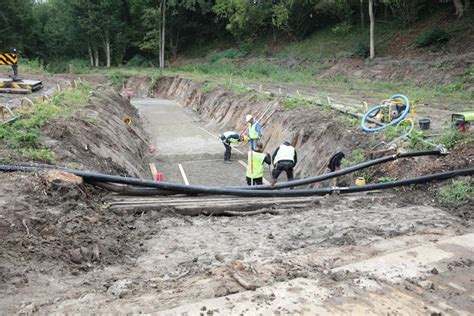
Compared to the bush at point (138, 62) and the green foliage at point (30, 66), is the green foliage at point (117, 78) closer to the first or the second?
the green foliage at point (30, 66)

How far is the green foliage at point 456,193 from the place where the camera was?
750 centimetres

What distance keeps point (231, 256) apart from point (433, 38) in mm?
25727

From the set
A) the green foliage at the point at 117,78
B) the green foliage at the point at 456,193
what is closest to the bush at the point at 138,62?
the green foliage at the point at 117,78

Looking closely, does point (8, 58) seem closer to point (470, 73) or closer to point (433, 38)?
point (470, 73)

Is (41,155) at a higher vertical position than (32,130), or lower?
lower

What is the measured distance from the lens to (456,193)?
7613 mm

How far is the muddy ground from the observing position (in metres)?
4.29

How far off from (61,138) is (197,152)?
7.34 m

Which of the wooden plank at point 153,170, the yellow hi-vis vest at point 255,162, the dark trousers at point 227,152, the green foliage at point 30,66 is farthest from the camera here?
the green foliage at point 30,66

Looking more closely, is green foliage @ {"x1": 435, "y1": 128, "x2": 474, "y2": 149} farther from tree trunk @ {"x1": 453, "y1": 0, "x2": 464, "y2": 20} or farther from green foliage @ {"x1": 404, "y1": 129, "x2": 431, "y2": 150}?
tree trunk @ {"x1": 453, "y1": 0, "x2": 464, "y2": 20}

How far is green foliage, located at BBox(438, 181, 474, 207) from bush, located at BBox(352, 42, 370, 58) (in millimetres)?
24493

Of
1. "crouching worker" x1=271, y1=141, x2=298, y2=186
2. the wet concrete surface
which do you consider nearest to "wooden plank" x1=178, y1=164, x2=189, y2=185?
the wet concrete surface

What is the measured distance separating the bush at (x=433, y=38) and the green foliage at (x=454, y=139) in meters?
18.9

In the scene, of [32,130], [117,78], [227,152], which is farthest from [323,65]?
[32,130]
